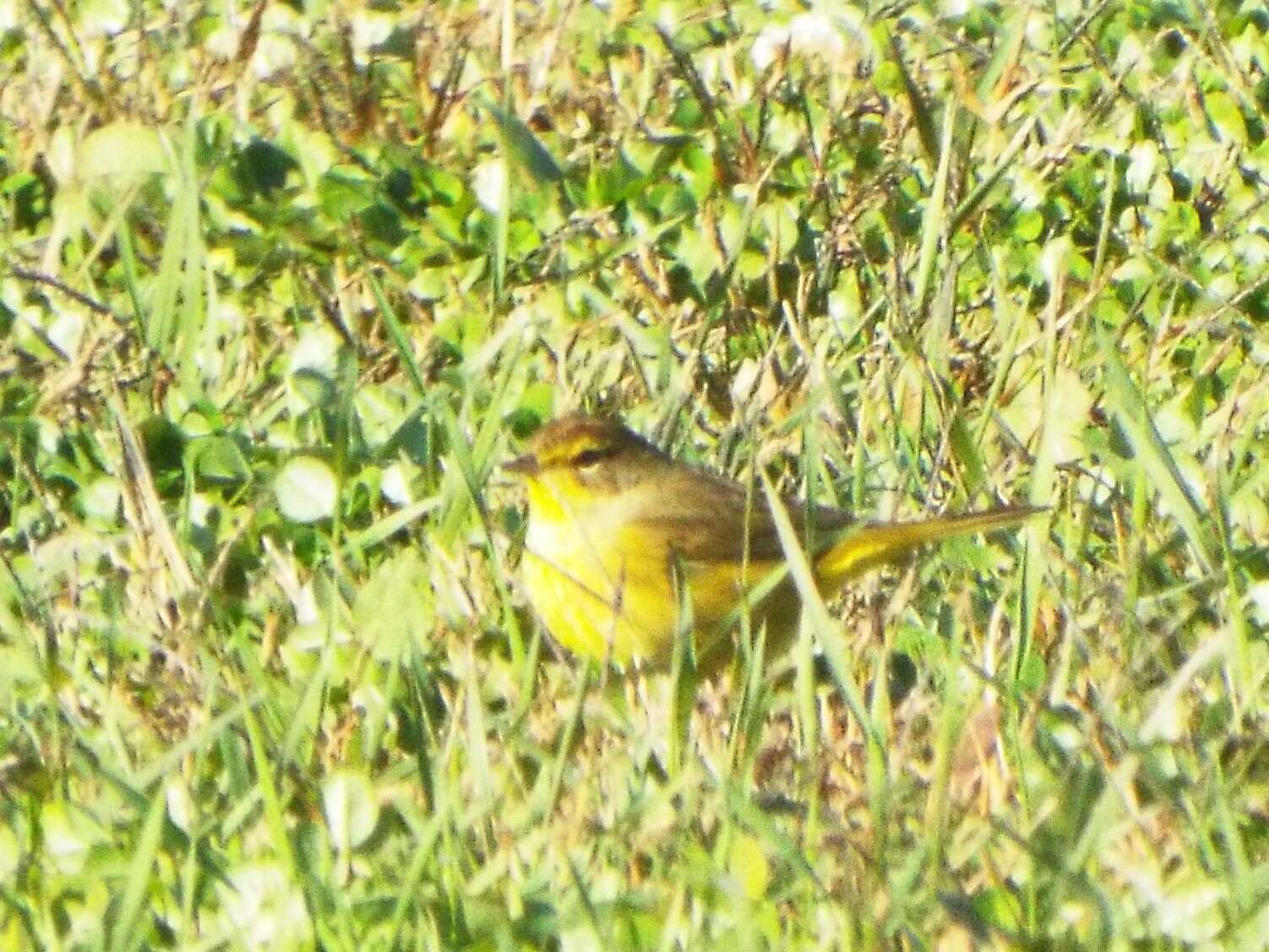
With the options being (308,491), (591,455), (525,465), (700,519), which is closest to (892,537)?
(700,519)

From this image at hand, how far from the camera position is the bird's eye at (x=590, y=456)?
521 centimetres

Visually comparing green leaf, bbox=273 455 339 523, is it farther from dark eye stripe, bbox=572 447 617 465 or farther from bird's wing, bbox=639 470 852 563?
bird's wing, bbox=639 470 852 563

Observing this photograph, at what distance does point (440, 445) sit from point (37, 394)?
3.22 feet

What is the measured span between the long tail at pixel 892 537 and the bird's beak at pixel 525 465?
2.02 ft

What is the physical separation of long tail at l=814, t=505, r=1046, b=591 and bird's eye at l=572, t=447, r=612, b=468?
0.52 meters

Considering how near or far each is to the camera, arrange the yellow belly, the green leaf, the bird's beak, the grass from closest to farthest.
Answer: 1. the grass
2. the yellow belly
3. the green leaf
4. the bird's beak

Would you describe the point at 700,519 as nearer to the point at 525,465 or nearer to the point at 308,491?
the point at 525,465

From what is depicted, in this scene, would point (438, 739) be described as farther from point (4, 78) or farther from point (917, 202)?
point (4, 78)

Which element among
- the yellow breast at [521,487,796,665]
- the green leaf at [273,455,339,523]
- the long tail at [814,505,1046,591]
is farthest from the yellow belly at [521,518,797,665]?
the green leaf at [273,455,339,523]

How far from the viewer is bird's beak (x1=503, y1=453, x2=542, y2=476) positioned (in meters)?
5.15

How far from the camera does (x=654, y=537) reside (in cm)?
Result: 527

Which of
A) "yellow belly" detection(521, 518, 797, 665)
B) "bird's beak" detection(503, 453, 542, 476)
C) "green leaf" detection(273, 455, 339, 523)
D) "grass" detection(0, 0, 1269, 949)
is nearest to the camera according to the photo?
"grass" detection(0, 0, 1269, 949)

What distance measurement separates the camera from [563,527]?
529 centimetres

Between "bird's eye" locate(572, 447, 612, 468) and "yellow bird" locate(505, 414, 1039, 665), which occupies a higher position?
"bird's eye" locate(572, 447, 612, 468)
